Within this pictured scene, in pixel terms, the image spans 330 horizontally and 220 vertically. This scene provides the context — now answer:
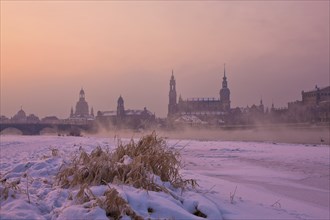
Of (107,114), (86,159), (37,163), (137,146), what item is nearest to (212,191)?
(137,146)

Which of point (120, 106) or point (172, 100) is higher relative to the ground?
point (172, 100)

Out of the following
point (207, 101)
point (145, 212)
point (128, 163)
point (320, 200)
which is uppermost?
point (207, 101)

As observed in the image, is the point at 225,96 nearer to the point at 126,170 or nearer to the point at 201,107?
the point at 201,107

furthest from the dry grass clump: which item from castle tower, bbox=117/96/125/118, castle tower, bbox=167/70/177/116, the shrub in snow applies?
castle tower, bbox=167/70/177/116

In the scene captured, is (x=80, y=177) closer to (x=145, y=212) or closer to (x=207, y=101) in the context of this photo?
(x=145, y=212)

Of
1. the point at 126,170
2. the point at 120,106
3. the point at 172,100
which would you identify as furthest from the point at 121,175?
the point at 172,100

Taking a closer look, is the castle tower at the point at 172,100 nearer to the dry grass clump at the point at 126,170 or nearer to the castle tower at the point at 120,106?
the castle tower at the point at 120,106

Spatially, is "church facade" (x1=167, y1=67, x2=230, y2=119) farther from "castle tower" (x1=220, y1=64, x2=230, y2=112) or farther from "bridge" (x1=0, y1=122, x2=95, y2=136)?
"bridge" (x1=0, y1=122, x2=95, y2=136)

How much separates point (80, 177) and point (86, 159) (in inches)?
29.7

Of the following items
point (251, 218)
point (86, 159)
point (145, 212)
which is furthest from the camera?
point (86, 159)

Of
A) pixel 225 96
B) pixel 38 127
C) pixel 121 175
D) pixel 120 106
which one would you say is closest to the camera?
pixel 121 175

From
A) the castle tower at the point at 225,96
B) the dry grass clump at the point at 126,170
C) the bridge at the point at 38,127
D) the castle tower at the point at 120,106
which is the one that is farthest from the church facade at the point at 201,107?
the dry grass clump at the point at 126,170

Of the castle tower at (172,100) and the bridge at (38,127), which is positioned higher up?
the castle tower at (172,100)

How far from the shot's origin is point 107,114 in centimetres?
15350
